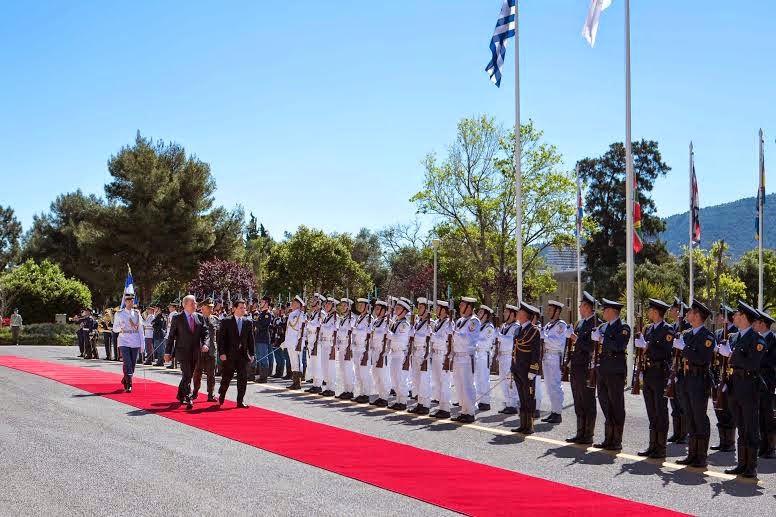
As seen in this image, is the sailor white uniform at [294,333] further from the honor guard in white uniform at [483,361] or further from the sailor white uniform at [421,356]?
the honor guard in white uniform at [483,361]

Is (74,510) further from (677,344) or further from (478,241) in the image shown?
(478,241)

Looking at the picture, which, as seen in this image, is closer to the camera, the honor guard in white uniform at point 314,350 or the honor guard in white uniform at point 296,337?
the honor guard in white uniform at point 314,350

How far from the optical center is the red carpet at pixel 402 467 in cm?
773

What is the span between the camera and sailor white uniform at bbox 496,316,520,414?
14977 mm

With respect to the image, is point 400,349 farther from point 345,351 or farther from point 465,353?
point 465,353

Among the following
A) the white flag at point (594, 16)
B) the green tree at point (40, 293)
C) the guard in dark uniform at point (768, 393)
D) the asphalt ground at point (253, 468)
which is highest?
the white flag at point (594, 16)

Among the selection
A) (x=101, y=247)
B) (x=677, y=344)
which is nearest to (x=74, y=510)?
(x=677, y=344)

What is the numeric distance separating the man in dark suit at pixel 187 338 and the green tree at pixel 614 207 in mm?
55066

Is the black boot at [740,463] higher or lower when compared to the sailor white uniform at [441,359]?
lower

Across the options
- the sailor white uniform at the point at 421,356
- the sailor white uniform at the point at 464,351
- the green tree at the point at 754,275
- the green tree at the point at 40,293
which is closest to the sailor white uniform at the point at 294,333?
the sailor white uniform at the point at 421,356

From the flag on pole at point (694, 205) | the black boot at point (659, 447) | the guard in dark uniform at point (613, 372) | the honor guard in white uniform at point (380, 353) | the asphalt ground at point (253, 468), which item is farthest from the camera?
the flag on pole at point (694, 205)

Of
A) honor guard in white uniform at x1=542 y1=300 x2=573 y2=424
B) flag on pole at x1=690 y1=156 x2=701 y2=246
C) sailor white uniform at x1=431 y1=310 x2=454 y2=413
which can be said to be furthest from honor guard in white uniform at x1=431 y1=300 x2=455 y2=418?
flag on pole at x1=690 y1=156 x2=701 y2=246

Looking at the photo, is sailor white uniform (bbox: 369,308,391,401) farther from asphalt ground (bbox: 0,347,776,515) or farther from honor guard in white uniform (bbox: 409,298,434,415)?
asphalt ground (bbox: 0,347,776,515)

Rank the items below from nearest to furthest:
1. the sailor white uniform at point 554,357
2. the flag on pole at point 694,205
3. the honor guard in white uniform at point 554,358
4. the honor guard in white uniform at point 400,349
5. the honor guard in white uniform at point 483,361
→ the honor guard in white uniform at point 554,358 → the sailor white uniform at point 554,357 → the honor guard in white uniform at point 400,349 → the honor guard in white uniform at point 483,361 → the flag on pole at point 694,205
